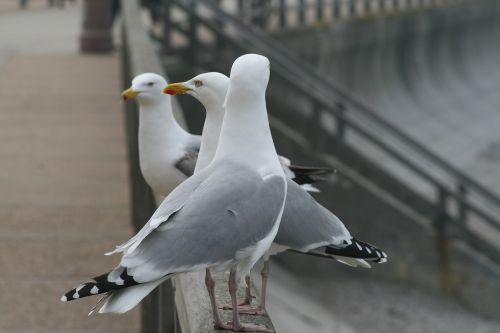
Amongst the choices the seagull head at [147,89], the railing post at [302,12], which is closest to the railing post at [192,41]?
the railing post at [302,12]

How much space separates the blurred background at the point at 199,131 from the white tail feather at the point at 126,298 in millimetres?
1417

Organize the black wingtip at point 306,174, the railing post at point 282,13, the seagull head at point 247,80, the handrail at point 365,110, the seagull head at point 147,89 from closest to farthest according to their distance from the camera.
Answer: the seagull head at point 247,80 → the black wingtip at point 306,174 → the seagull head at point 147,89 → the handrail at point 365,110 → the railing post at point 282,13

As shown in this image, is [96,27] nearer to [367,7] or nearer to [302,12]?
[302,12]

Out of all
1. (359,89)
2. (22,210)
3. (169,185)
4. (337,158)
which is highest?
(169,185)

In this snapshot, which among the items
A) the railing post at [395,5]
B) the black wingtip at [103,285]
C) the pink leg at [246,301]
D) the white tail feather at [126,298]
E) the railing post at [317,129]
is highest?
the black wingtip at [103,285]

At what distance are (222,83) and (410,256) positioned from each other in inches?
395

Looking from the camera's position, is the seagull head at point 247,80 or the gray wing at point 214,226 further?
the seagull head at point 247,80

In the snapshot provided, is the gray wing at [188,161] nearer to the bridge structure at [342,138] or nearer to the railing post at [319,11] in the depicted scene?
the bridge structure at [342,138]

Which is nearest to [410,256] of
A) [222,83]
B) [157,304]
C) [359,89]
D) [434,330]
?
[434,330]

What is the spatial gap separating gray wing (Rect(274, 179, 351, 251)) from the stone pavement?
8.62 ft

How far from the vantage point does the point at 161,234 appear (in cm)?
318

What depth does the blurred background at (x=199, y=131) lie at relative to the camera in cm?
726

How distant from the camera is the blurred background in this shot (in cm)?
726

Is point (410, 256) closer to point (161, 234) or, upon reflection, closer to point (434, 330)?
point (434, 330)
